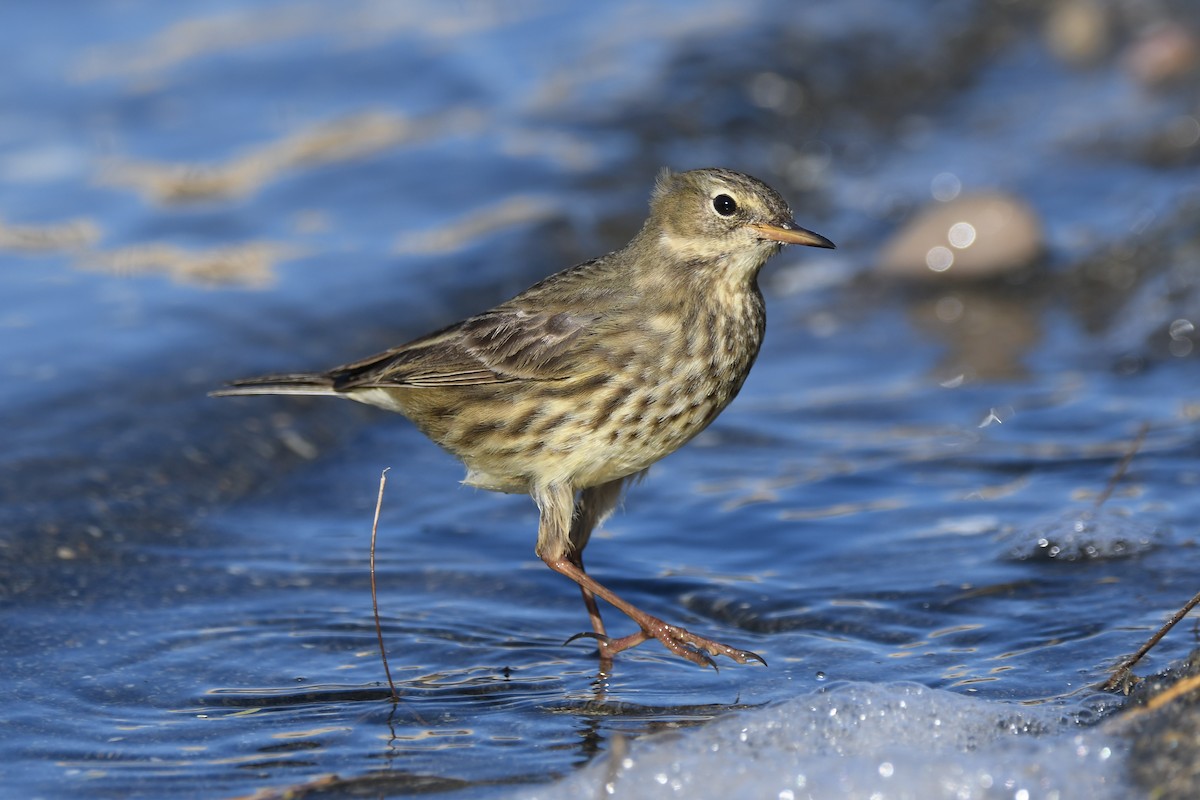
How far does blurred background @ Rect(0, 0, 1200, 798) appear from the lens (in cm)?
516

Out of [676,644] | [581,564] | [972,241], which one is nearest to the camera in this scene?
[676,644]

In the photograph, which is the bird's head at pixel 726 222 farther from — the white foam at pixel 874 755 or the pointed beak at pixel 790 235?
the white foam at pixel 874 755

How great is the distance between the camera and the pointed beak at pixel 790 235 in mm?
5852

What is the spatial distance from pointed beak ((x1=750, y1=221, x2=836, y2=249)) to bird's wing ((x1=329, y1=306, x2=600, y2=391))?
2.25 ft

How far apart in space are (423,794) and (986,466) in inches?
150

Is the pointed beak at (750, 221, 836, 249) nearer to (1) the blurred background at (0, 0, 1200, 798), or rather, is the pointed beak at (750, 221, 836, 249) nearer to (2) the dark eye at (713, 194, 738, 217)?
(2) the dark eye at (713, 194, 738, 217)

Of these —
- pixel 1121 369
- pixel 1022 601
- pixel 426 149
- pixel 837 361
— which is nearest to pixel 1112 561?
pixel 1022 601

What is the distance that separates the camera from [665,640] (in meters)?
5.70

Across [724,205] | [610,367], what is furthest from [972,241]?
[610,367]

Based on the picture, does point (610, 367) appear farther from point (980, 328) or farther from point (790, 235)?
point (980, 328)

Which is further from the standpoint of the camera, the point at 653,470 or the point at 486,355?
the point at 653,470

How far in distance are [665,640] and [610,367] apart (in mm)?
996

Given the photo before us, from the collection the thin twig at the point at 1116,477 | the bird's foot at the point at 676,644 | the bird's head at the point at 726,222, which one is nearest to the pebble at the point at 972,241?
the thin twig at the point at 1116,477

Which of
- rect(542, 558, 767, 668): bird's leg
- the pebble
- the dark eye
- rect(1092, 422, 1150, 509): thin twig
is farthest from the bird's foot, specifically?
the pebble
